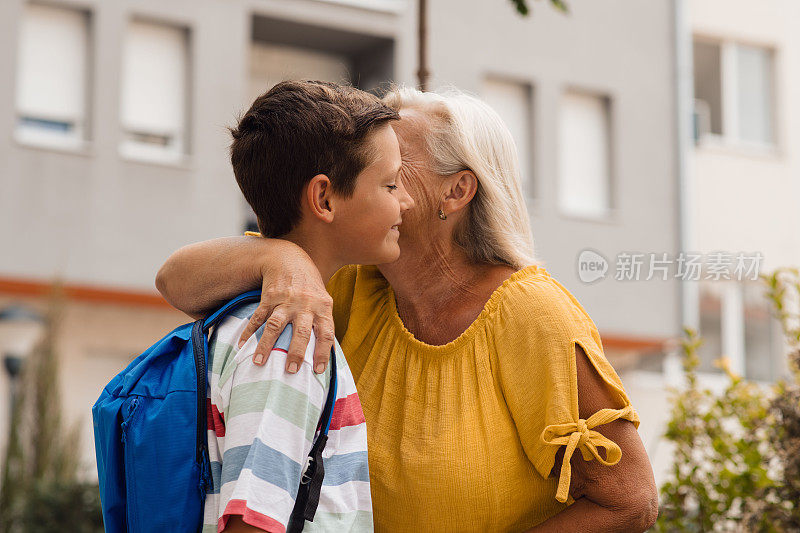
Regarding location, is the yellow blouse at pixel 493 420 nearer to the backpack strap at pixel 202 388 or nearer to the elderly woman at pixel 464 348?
the elderly woman at pixel 464 348

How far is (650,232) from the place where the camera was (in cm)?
1591

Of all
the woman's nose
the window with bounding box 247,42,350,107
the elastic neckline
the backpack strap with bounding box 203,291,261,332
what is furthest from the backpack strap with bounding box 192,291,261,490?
the window with bounding box 247,42,350,107

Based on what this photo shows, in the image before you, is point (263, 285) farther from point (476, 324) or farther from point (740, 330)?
point (740, 330)

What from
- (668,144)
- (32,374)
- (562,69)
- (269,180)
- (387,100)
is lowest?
(32,374)

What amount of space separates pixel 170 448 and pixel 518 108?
1383 cm

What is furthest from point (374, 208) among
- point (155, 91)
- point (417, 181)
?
point (155, 91)

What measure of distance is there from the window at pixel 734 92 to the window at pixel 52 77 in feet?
31.2

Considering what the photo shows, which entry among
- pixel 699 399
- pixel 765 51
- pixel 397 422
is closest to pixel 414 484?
pixel 397 422

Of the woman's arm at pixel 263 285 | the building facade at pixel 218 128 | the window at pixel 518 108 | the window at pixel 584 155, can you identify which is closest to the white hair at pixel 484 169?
the woman's arm at pixel 263 285

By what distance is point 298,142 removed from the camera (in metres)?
2.14

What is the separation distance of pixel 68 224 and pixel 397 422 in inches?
420

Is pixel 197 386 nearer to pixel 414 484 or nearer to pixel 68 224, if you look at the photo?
pixel 414 484

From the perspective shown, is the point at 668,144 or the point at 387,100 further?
the point at 668,144

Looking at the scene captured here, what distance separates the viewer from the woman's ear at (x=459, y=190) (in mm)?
2732
